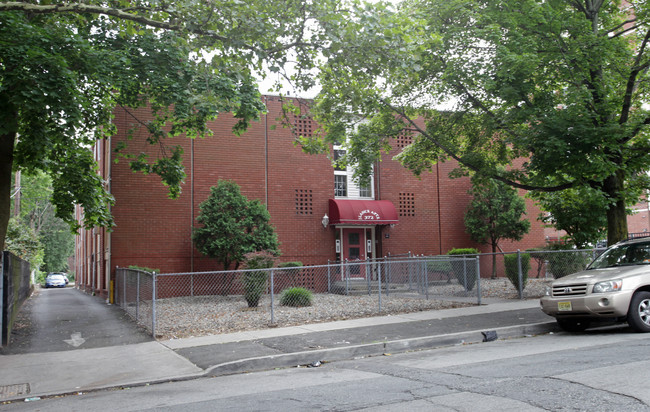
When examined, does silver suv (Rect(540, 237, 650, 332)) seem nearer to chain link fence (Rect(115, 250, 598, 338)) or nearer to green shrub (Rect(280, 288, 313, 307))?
chain link fence (Rect(115, 250, 598, 338))

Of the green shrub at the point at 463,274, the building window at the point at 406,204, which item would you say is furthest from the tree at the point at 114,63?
the building window at the point at 406,204

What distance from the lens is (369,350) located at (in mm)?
8461

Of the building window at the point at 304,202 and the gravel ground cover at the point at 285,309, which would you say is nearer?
the gravel ground cover at the point at 285,309

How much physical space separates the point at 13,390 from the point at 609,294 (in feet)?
30.0

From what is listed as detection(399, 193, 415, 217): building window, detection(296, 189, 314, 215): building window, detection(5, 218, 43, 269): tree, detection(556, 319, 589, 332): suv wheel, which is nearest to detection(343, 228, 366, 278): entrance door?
detection(296, 189, 314, 215): building window

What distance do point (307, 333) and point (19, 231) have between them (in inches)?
734

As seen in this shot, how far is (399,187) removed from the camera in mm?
22609

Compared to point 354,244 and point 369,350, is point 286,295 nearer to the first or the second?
point 369,350

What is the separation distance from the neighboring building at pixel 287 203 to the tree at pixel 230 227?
1422 millimetres

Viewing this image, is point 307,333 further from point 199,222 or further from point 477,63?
point 199,222

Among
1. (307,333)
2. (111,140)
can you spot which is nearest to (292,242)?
(111,140)

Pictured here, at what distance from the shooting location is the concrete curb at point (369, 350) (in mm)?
7523

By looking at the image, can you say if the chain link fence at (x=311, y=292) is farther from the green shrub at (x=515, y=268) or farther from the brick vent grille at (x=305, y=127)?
the brick vent grille at (x=305, y=127)

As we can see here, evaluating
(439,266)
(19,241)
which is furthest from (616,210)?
(19,241)
